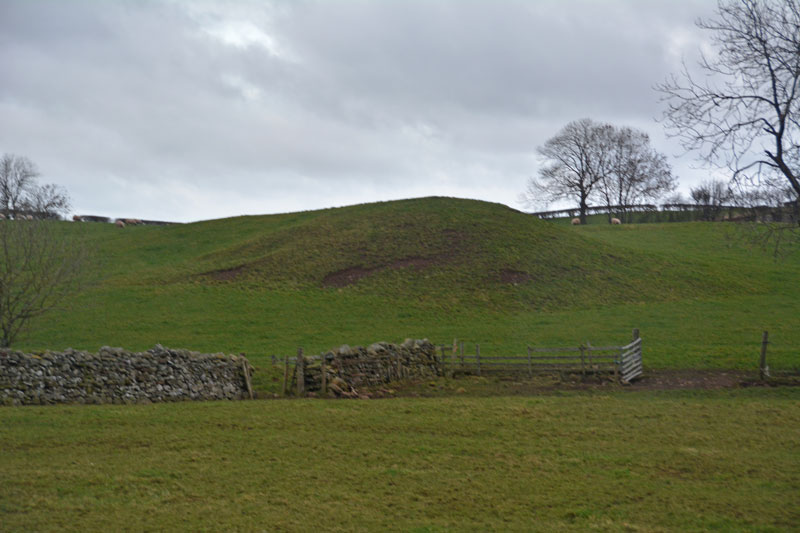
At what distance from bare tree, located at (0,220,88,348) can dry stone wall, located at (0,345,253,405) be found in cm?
696

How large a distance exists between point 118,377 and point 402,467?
1041 cm

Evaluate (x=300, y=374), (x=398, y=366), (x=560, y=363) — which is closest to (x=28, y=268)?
(x=300, y=374)

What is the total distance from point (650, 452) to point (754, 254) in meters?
49.0

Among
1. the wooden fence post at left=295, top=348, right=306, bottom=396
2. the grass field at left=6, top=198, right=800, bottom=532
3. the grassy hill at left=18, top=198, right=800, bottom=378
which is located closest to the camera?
the grass field at left=6, top=198, right=800, bottom=532

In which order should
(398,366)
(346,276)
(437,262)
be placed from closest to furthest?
(398,366) < (346,276) < (437,262)

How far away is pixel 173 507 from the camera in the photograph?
Answer: 9.44 m

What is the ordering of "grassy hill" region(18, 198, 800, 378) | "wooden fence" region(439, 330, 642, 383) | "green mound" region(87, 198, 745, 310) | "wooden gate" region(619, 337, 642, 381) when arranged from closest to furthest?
1. "wooden gate" region(619, 337, 642, 381)
2. "wooden fence" region(439, 330, 642, 383)
3. "grassy hill" region(18, 198, 800, 378)
4. "green mound" region(87, 198, 745, 310)

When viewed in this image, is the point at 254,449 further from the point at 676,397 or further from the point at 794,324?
the point at 794,324

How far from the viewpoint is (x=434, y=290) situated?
137 ft

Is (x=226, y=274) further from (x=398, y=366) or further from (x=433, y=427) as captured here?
(x=433, y=427)

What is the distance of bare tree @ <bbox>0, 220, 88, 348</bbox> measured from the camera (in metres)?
24.0

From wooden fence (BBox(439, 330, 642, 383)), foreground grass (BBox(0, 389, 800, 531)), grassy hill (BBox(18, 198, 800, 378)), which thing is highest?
grassy hill (BBox(18, 198, 800, 378))

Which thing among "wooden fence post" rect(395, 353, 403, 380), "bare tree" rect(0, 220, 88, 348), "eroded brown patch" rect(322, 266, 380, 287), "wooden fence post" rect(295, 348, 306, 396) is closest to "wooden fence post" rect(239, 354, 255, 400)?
"wooden fence post" rect(295, 348, 306, 396)

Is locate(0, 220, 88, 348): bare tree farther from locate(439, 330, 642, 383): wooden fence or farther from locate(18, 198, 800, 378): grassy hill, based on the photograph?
locate(439, 330, 642, 383): wooden fence
